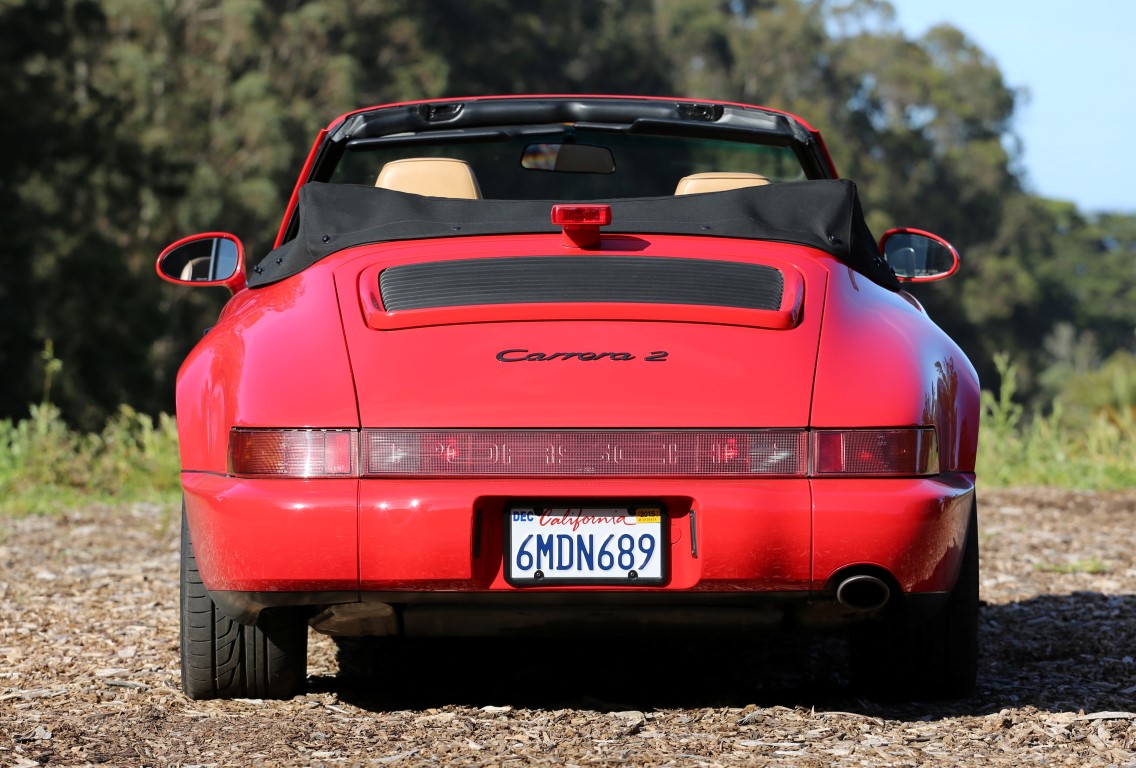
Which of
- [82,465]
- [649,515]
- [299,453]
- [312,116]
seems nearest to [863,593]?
[649,515]

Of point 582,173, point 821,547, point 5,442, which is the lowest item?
point 5,442

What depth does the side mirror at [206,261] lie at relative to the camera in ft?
14.8

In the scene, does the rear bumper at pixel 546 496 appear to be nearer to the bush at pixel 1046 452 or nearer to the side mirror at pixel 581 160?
the side mirror at pixel 581 160

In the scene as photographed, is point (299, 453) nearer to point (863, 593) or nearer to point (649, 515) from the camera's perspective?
point (649, 515)

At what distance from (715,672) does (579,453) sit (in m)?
1.41

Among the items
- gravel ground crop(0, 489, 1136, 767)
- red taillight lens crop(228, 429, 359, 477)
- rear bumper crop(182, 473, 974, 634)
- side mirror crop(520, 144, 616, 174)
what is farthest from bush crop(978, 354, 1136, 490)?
red taillight lens crop(228, 429, 359, 477)

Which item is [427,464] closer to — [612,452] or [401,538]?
[401,538]

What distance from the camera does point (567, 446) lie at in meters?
3.26

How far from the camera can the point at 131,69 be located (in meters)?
35.3

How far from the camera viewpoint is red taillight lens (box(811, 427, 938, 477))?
3.27 m

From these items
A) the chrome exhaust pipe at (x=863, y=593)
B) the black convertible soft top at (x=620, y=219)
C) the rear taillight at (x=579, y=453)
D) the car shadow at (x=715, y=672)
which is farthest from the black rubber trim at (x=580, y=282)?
the car shadow at (x=715, y=672)

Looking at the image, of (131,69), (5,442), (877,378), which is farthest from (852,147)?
(877,378)

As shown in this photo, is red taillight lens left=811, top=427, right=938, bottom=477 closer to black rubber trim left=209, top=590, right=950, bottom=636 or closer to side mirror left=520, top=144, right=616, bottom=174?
black rubber trim left=209, top=590, right=950, bottom=636

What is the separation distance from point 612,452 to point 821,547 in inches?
19.4
